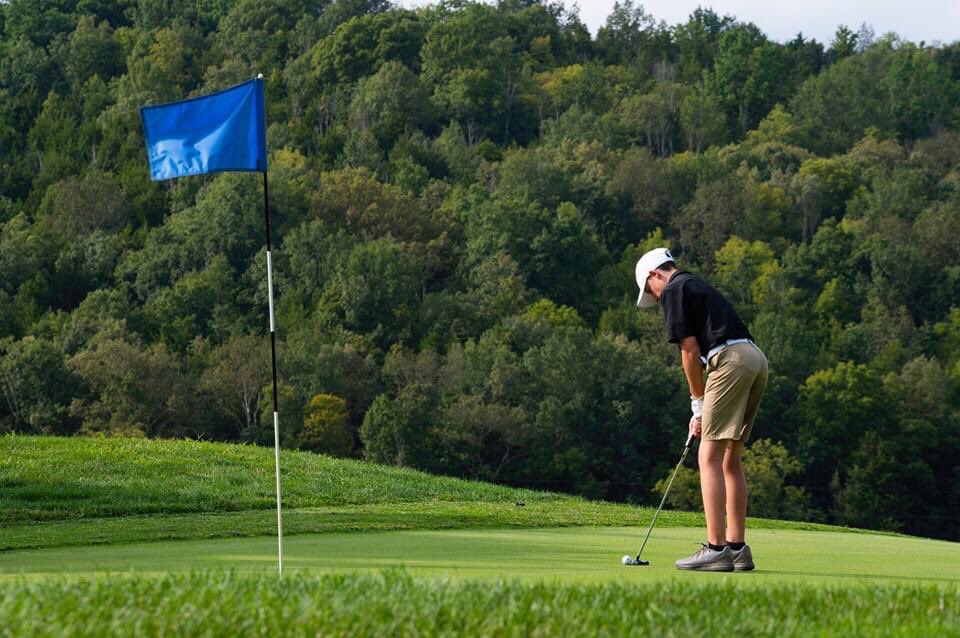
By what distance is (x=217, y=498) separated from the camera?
57.6ft

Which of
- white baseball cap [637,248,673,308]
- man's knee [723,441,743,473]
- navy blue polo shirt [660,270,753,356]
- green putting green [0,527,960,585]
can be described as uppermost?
white baseball cap [637,248,673,308]

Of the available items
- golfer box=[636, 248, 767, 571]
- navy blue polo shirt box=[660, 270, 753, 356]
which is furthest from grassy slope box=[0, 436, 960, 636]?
navy blue polo shirt box=[660, 270, 753, 356]

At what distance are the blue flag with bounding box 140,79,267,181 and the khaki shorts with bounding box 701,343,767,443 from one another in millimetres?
3305

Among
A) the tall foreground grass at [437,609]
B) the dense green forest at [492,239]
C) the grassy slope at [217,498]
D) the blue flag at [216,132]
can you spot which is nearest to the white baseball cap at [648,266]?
the tall foreground grass at [437,609]

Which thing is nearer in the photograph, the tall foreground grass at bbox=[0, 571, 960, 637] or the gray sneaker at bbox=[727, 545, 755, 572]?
the tall foreground grass at bbox=[0, 571, 960, 637]

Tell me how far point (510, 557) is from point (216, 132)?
11.1ft

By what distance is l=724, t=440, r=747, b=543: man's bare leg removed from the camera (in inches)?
367

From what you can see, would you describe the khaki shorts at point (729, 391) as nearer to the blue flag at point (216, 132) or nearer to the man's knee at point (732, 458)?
the man's knee at point (732, 458)

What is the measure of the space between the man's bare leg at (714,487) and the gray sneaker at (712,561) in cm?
7

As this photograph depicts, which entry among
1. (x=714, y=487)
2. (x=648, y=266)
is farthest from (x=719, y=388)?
(x=648, y=266)

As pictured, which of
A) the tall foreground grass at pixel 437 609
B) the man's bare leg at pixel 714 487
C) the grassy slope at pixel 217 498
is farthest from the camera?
the grassy slope at pixel 217 498

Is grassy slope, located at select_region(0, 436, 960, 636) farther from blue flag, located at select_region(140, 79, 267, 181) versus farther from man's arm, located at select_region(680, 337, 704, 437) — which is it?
blue flag, located at select_region(140, 79, 267, 181)

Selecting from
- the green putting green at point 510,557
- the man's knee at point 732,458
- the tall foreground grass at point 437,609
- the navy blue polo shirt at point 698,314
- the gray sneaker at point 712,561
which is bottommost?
the green putting green at point 510,557

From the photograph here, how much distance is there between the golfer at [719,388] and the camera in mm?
9297
